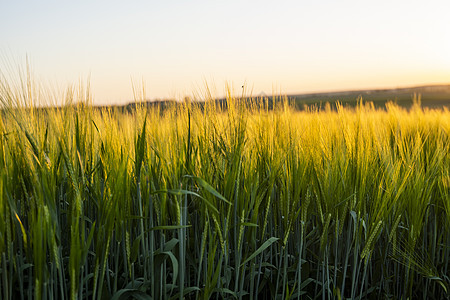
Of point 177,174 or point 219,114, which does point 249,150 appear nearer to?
point 219,114

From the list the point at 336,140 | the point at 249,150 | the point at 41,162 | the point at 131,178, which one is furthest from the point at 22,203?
the point at 336,140

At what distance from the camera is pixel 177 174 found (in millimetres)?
1091

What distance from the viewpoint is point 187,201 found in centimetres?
132

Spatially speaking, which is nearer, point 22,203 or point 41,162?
point 41,162

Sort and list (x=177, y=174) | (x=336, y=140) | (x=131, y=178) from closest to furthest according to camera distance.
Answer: (x=177, y=174) → (x=131, y=178) → (x=336, y=140)

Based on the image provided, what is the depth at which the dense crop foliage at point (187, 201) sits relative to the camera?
99cm

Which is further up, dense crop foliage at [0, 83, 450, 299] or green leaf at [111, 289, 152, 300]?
dense crop foliage at [0, 83, 450, 299]

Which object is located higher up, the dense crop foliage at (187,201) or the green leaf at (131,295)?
the dense crop foliage at (187,201)

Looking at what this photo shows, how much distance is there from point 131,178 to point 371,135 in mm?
979

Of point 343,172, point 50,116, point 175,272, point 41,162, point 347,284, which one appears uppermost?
point 50,116

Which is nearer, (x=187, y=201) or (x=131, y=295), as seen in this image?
Answer: (x=131, y=295)

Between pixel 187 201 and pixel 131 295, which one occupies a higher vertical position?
pixel 187 201

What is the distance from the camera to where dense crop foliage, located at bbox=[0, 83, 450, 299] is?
3.24ft

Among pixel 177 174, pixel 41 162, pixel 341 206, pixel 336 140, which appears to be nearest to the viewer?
pixel 41 162
